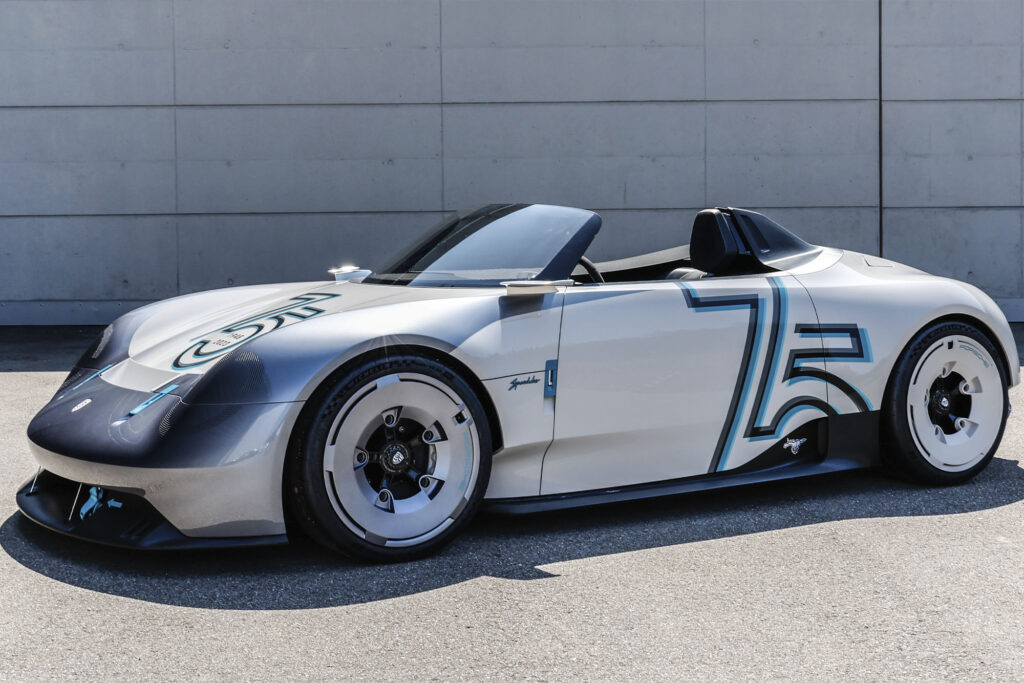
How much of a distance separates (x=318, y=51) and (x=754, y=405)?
8.13m

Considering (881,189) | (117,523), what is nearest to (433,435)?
(117,523)

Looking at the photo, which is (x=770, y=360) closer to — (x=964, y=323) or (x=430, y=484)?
(x=964, y=323)

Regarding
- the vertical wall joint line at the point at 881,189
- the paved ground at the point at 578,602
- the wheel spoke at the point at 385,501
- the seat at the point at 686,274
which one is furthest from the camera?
the vertical wall joint line at the point at 881,189

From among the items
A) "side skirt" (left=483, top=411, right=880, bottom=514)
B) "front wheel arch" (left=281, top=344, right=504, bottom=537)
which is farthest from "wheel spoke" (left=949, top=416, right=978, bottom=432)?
"front wheel arch" (left=281, top=344, right=504, bottom=537)

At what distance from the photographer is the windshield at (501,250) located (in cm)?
393

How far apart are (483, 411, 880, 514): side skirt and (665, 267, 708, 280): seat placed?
2.44 feet

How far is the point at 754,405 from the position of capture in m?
4.03

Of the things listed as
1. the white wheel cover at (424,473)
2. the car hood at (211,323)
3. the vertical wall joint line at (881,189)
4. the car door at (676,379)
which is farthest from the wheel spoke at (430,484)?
the vertical wall joint line at (881,189)

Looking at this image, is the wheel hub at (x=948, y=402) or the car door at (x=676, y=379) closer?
the car door at (x=676, y=379)

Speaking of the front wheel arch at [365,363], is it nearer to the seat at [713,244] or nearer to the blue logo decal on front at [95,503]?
the blue logo decal on front at [95,503]

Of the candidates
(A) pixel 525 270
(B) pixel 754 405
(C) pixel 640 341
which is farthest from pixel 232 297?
(B) pixel 754 405

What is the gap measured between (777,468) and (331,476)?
6.08ft

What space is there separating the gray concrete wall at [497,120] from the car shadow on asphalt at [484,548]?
6.91 m

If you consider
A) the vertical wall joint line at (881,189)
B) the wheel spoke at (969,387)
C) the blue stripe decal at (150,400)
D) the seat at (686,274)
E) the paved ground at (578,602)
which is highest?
the vertical wall joint line at (881,189)
